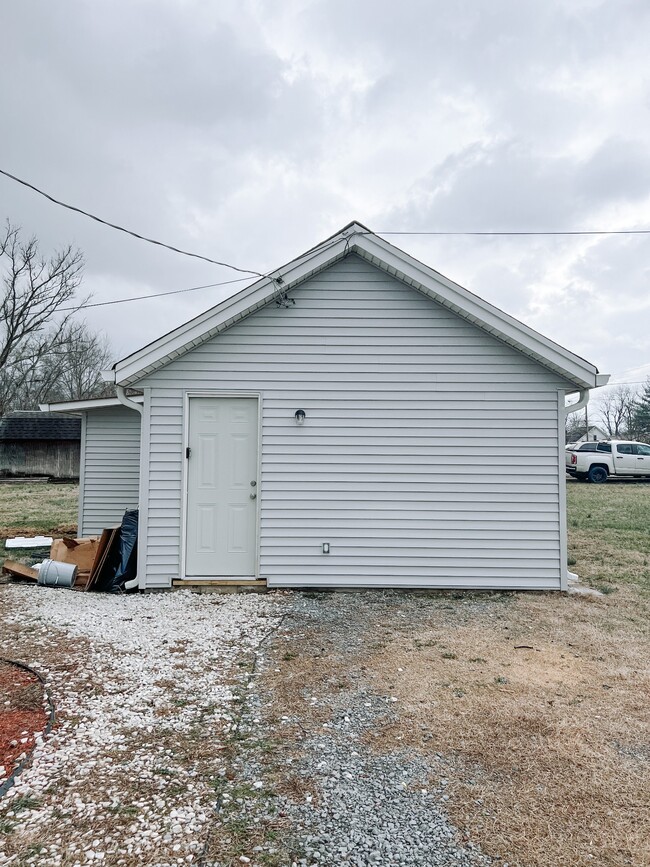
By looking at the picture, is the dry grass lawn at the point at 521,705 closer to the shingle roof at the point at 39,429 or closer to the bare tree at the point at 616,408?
the shingle roof at the point at 39,429

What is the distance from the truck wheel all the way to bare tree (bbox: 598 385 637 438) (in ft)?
143

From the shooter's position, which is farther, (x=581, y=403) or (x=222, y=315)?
(x=581, y=403)

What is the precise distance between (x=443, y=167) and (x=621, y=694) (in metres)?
12.5

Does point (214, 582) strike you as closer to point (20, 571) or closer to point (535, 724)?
point (20, 571)

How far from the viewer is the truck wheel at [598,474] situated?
66.4 feet

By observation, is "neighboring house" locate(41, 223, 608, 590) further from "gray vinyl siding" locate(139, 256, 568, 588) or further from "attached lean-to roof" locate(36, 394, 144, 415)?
"attached lean-to roof" locate(36, 394, 144, 415)

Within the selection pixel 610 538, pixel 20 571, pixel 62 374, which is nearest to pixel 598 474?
pixel 610 538

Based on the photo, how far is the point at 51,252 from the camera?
84.7 ft

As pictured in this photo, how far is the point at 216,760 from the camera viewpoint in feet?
8.73

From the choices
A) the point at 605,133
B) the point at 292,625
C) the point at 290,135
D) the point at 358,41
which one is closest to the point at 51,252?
the point at 290,135

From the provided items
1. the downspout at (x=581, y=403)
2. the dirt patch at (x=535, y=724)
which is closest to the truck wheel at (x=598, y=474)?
the downspout at (x=581, y=403)

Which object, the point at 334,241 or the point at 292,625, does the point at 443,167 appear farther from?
the point at 292,625

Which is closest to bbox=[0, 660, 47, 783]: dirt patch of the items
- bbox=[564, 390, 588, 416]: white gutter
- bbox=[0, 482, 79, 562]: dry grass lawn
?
bbox=[0, 482, 79, 562]: dry grass lawn

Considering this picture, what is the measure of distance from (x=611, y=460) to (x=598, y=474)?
706mm
